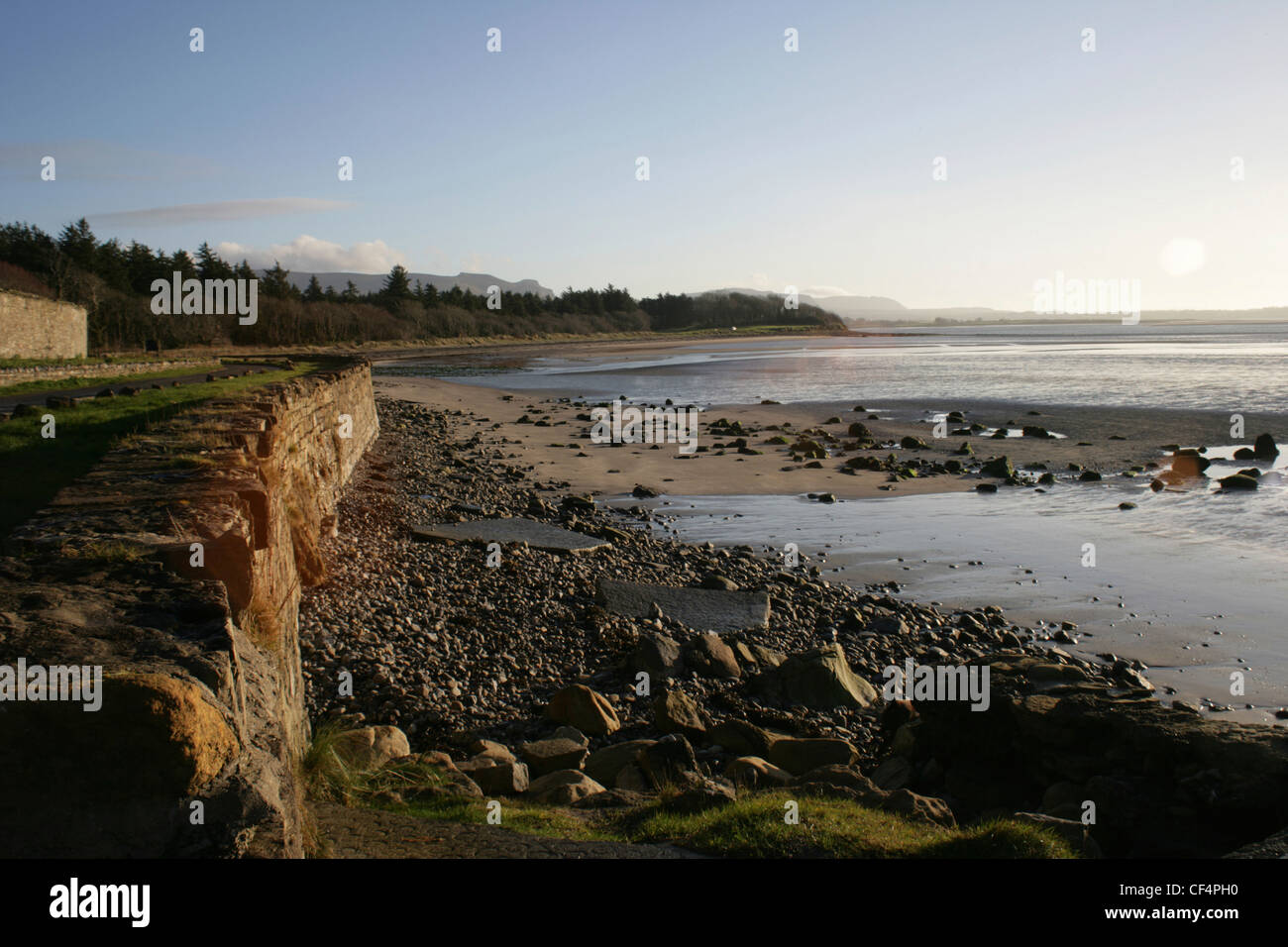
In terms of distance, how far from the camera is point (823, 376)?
5362 centimetres

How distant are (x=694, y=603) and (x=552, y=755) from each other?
401 centimetres

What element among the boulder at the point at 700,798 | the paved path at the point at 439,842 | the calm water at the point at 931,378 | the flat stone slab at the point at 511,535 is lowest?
the boulder at the point at 700,798

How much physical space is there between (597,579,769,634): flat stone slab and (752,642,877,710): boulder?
1424 mm

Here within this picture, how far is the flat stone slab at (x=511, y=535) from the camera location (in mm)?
11750

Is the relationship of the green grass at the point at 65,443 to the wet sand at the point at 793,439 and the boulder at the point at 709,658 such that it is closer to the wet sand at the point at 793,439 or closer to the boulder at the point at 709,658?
the boulder at the point at 709,658

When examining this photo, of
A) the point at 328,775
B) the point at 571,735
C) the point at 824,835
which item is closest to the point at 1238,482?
the point at 571,735

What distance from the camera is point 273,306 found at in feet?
237

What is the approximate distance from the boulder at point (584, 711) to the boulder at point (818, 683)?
1.59 m

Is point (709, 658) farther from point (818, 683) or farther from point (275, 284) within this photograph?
point (275, 284)

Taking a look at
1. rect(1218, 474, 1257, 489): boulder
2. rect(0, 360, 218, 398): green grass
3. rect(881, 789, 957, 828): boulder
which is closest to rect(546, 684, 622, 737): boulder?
rect(881, 789, 957, 828): boulder

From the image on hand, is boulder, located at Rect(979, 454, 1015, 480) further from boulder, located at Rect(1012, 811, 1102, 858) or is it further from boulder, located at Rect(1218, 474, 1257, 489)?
boulder, located at Rect(1012, 811, 1102, 858)

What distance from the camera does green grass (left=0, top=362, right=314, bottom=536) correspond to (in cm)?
638

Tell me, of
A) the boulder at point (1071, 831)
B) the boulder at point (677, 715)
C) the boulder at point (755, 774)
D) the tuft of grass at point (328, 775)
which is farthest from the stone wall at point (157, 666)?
the boulder at point (1071, 831)
